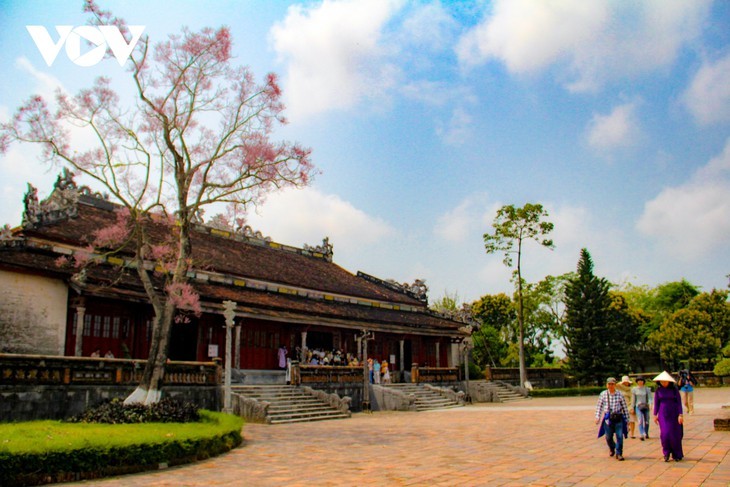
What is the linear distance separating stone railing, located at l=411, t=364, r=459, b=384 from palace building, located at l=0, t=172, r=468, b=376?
2647 mm

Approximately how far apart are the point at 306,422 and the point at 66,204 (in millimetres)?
12388

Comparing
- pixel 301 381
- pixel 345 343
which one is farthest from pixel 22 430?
pixel 345 343

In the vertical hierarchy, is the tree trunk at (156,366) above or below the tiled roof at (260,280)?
below

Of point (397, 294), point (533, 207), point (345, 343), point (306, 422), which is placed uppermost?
point (533, 207)

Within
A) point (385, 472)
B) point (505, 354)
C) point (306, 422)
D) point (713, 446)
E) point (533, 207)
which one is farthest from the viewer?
point (505, 354)

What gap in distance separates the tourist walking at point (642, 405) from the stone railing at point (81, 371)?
1176 cm

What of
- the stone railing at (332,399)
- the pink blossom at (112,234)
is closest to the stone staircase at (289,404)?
the stone railing at (332,399)

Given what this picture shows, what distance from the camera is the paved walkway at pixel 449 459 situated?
8.66 meters

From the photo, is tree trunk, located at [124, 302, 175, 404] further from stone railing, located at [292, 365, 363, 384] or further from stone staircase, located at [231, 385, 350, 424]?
stone railing, located at [292, 365, 363, 384]

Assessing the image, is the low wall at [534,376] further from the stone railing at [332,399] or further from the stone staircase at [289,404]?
the stone staircase at [289,404]

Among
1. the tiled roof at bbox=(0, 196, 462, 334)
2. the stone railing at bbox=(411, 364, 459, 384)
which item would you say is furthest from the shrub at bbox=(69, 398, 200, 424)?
the stone railing at bbox=(411, 364, 459, 384)

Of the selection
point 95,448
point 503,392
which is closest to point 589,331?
point 503,392

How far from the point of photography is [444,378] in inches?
1147

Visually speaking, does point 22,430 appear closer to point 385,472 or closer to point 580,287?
point 385,472
